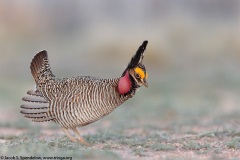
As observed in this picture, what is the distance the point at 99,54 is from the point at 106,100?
16.3 m

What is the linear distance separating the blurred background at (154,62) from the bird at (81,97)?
9.20 feet

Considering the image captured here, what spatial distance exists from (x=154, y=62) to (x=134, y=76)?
14.3 m

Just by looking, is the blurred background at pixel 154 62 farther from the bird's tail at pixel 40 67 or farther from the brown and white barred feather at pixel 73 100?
the brown and white barred feather at pixel 73 100

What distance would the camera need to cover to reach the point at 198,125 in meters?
11.2

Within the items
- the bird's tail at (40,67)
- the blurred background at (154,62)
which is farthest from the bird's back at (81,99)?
the blurred background at (154,62)

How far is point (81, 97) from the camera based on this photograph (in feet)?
26.1

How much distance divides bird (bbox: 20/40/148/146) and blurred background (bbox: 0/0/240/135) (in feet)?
9.20

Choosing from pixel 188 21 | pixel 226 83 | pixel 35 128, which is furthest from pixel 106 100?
pixel 188 21

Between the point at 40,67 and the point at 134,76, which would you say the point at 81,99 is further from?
the point at 40,67

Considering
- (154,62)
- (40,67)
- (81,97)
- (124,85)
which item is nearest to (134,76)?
(124,85)

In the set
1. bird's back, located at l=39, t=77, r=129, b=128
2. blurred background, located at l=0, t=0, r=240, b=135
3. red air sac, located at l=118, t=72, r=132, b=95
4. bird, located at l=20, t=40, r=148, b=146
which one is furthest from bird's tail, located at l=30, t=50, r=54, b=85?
blurred background, located at l=0, t=0, r=240, b=135

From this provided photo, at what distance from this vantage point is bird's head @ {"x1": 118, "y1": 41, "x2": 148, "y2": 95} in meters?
8.21

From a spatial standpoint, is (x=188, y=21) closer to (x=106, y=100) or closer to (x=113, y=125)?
(x=113, y=125)

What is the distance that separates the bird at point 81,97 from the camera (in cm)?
794
